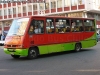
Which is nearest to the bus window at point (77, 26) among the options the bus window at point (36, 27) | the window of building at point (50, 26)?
the window of building at point (50, 26)

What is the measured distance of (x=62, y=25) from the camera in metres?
16.4

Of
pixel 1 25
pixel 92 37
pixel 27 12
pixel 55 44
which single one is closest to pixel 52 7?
pixel 27 12

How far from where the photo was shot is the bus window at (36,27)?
14000 millimetres

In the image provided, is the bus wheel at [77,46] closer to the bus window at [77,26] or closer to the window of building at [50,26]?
the bus window at [77,26]

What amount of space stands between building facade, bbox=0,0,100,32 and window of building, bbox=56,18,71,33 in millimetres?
27689

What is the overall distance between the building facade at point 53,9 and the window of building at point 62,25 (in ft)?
90.8

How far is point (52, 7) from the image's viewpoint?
176 feet

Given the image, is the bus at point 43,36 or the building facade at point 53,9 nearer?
the bus at point 43,36

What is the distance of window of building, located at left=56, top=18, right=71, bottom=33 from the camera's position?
15.9 m

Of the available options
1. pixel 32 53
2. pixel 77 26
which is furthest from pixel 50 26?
pixel 77 26

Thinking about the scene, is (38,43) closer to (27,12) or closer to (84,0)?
(84,0)

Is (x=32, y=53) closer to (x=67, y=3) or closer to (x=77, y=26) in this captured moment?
(x=77, y=26)

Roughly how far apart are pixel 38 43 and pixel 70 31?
137 inches

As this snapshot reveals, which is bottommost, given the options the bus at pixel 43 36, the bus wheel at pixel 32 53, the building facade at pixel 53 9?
the bus wheel at pixel 32 53
